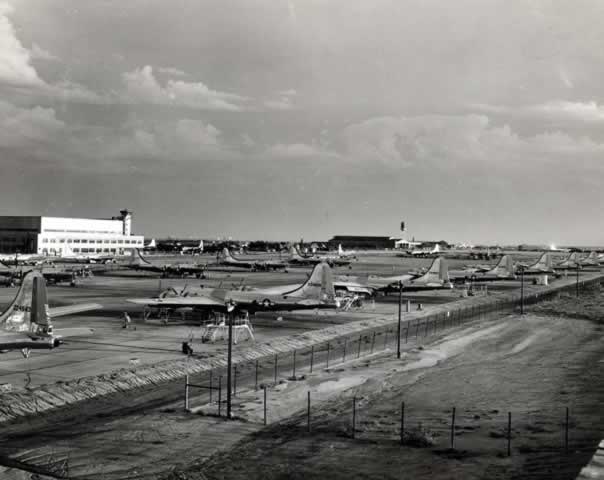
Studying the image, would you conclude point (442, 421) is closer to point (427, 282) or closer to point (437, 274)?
point (427, 282)

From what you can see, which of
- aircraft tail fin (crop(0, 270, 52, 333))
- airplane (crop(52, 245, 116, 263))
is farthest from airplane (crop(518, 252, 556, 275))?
aircraft tail fin (crop(0, 270, 52, 333))

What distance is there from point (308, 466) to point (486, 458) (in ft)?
24.8

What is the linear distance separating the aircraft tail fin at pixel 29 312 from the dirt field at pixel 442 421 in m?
13.1

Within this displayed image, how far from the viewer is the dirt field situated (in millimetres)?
23172

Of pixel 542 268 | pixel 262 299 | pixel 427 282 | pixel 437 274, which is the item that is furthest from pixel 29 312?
pixel 542 268

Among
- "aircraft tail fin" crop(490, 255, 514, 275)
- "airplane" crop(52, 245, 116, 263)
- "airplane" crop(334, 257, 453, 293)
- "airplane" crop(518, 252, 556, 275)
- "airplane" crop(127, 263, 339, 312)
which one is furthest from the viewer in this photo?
"airplane" crop(52, 245, 116, 263)

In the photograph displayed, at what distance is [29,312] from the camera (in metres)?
34.0

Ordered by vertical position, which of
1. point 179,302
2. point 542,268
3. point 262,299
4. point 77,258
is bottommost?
point 179,302

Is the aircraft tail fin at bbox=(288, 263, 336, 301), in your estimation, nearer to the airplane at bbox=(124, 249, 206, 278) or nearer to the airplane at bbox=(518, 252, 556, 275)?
the airplane at bbox=(124, 249, 206, 278)

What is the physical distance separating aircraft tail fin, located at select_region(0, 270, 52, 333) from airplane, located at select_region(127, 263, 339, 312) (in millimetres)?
23022

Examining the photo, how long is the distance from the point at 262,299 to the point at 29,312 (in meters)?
28.9

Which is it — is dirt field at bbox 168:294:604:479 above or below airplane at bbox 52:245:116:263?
below

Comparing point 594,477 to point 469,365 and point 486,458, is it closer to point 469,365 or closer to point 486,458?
point 486,458

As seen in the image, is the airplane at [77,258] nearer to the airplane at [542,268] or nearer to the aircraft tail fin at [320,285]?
the aircraft tail fin at [320,285]
